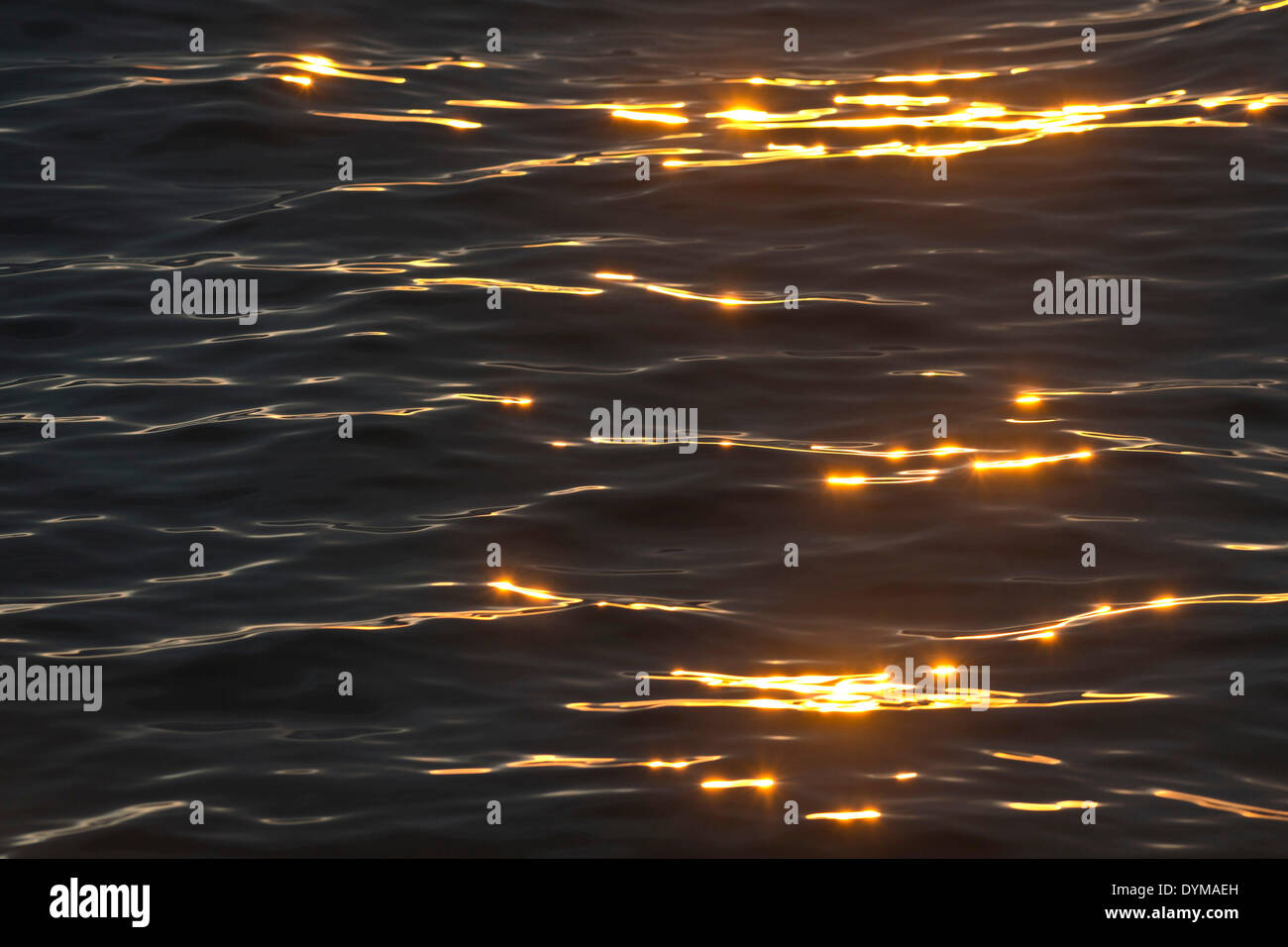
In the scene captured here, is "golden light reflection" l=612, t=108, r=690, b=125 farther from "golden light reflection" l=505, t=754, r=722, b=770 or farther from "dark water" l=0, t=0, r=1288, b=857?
"golden light reflection" l=505, t=754, r=722, b=770

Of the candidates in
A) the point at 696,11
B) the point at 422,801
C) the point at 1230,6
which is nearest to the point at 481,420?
the point at 422,801

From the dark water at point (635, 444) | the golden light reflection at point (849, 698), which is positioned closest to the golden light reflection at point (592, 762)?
the dark water at point (635, 444)

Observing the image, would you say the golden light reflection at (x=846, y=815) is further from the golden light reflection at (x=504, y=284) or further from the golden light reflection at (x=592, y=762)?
the golden light reflection at (x=504, y=284)

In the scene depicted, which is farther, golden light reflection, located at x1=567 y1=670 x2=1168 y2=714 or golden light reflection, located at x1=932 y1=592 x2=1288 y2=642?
golden light reflection, located at x1=932 y1=592 x2=1288 y2=642

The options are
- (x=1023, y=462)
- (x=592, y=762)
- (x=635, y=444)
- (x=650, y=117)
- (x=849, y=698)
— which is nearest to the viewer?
(x=592, y=762)

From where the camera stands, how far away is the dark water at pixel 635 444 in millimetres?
6566

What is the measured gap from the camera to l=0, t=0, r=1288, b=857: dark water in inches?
259

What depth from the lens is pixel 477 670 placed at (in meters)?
7.27

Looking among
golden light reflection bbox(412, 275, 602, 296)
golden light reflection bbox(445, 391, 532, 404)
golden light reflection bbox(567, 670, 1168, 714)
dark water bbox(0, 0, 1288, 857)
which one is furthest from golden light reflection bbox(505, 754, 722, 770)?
golden light reflection bbox(412, 275, 602, 296)

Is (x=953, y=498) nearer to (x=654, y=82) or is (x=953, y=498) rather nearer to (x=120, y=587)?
(x=120, y=587)

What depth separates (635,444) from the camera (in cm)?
929

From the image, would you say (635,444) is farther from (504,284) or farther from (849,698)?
(849,698)

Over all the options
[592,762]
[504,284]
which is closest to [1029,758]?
[592,762]

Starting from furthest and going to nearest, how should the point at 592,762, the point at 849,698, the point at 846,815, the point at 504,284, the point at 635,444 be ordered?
the point at 504,284
the point at 635,444
the point at 849,698
the point at 592,762
the point at 846,815
